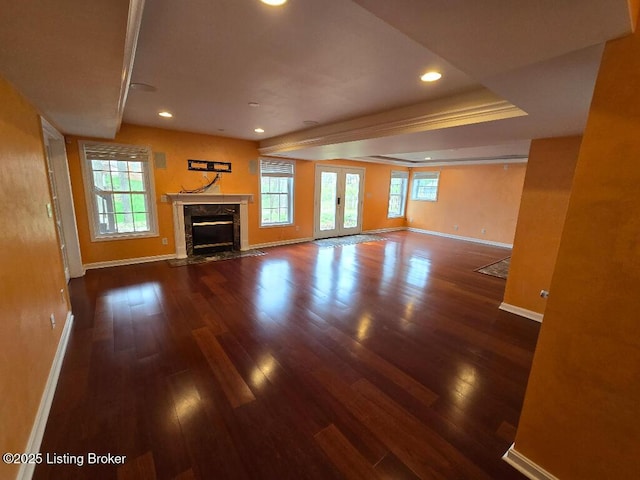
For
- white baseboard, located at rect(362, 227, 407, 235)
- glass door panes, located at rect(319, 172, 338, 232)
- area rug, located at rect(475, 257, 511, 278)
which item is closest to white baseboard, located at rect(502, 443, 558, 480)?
area rug, located at rect(475, 257, 511, 278)

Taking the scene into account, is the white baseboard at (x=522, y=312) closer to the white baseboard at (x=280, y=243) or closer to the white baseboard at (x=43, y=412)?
the white baseboard at (x=43, y=412)

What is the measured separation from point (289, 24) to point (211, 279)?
138 inches

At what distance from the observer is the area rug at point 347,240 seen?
6.72m

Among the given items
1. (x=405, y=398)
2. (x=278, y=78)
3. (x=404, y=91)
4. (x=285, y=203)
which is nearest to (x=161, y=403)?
(x=405, y=398)

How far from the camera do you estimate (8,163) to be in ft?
5.30

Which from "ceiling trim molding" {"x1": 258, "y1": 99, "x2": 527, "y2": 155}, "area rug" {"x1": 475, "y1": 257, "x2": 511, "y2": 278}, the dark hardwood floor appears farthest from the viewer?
"area rug" {"x1": 475, "y1": 257, "x2": 511, "y2": 278}

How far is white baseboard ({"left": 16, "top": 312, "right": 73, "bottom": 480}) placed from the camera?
52.1 inches

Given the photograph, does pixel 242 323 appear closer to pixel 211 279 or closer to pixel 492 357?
pixel 211 279

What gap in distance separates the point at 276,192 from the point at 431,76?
15.1ft

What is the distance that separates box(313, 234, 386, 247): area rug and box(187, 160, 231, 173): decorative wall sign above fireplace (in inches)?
109

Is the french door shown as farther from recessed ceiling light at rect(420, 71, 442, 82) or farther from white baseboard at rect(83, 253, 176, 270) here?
recessed ceiling light at rect(420, 71, 442, 82)

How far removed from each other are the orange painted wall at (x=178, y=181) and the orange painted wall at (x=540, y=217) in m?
4.60

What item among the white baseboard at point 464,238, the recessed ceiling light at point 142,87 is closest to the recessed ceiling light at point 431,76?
the recessed ceiling light at point 142,87

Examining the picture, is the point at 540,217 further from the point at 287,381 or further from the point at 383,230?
the point at 383,230
